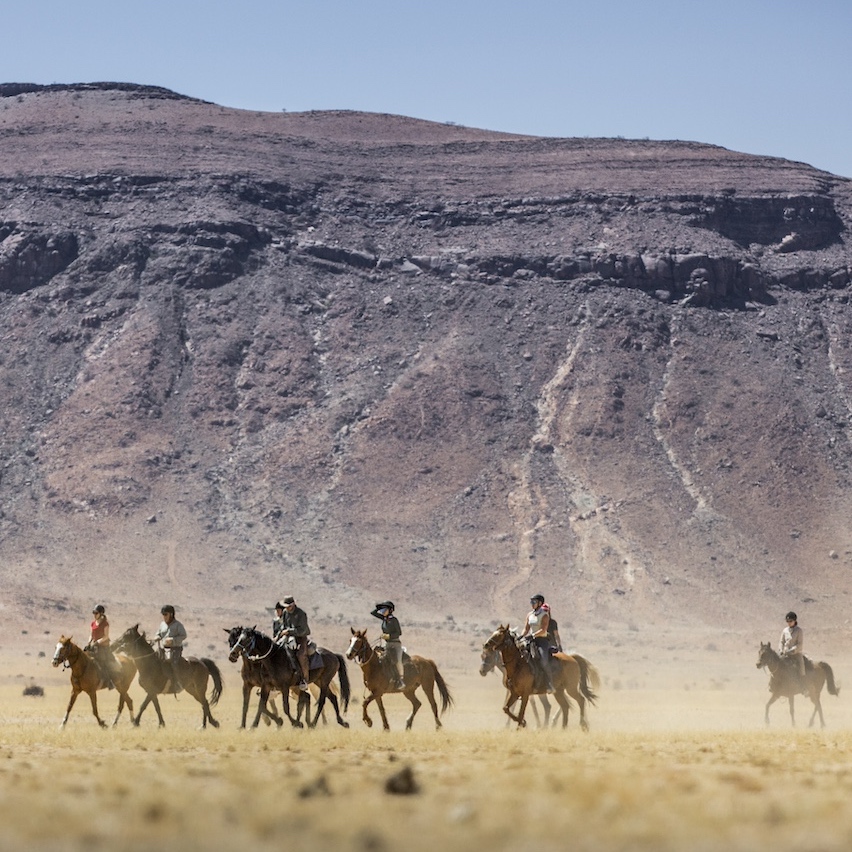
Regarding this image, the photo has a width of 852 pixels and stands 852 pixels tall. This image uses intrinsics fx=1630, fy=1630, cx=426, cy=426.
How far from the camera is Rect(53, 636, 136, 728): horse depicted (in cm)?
2550

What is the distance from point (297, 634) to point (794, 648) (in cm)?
1114

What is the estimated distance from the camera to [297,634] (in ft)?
85.5

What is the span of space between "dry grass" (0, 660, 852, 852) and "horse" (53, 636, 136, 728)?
700mm

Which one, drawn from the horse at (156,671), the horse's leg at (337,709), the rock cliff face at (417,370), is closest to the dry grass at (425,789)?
the horse's leg at (337,709)

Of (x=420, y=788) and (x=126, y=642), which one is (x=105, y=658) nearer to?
(x=126, y=642)

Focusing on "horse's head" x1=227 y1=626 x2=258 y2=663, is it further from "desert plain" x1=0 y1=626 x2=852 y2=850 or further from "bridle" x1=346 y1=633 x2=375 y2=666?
"bridle" x1=346 y1=633 x2=375 y2=666

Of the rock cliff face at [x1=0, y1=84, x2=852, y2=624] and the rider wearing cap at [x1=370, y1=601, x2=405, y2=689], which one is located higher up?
the rock cliff face at [x1=0, y1=84, x2=852, y2=624]

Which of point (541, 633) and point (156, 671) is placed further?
point (156, 671)

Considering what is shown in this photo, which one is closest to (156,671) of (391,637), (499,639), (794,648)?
(391,637)

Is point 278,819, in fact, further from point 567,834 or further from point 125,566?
point 125,566

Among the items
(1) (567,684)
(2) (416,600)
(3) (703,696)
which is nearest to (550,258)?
(2) (416,600)

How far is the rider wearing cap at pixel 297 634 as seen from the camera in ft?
85.1

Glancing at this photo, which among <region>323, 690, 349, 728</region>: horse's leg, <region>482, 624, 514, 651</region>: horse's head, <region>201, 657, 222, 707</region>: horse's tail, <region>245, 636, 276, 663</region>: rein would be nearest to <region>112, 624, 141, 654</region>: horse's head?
<region>201, 657, 222, 707</region>: horse's tail

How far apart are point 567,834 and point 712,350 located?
Result: 8661 cm
